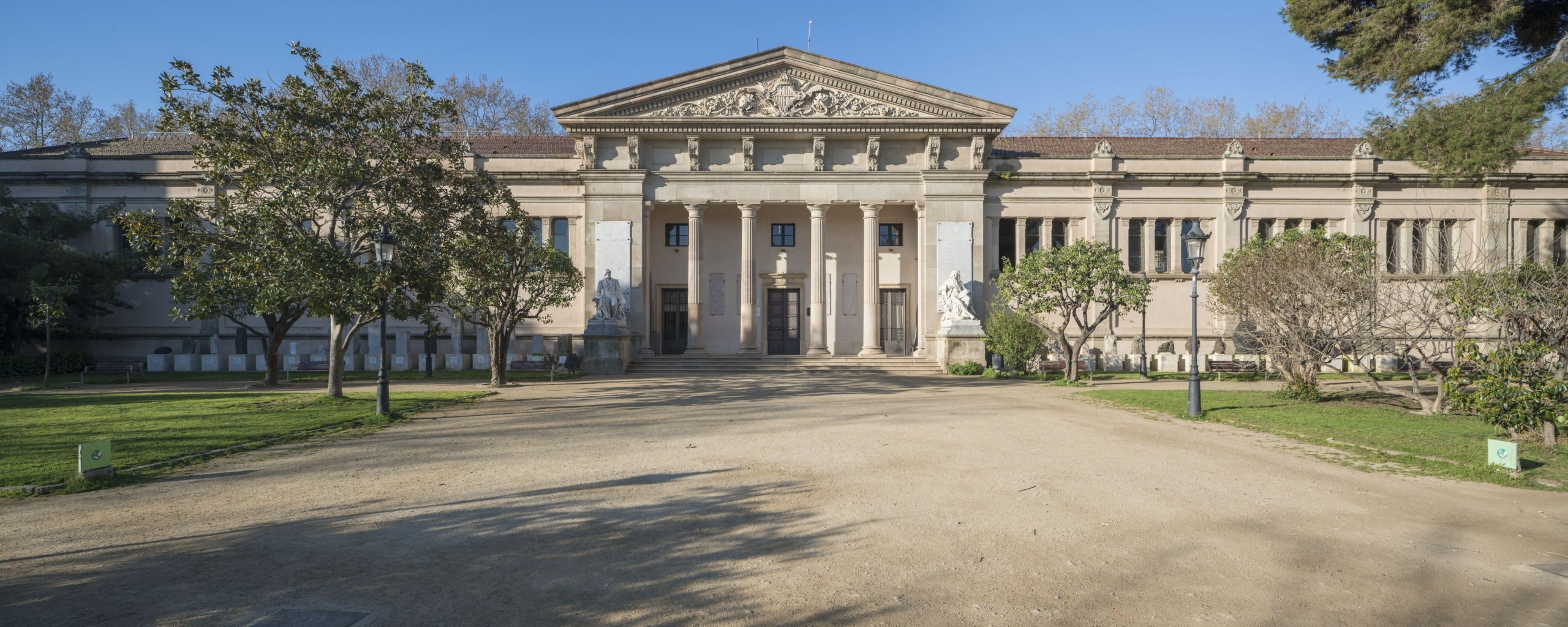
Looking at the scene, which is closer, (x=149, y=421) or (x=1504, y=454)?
(x=1504, y=454)

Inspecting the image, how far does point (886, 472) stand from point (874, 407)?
7.18 meters

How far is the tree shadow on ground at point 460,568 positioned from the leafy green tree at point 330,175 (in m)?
9.08

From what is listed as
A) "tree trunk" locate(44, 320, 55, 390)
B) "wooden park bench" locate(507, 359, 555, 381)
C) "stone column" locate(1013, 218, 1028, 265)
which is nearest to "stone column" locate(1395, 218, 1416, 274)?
"stone column" locate(1013, 218, 1028, 265)

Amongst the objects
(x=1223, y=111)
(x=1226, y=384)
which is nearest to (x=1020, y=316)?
(x=1226, y=384)

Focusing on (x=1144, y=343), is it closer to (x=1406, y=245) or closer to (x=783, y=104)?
(x=1406, y=245)

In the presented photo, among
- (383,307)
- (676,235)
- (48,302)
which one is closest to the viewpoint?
(383,307)

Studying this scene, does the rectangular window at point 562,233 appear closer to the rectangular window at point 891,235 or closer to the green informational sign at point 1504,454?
the rectangular window at point 891,235

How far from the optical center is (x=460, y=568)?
5281mm

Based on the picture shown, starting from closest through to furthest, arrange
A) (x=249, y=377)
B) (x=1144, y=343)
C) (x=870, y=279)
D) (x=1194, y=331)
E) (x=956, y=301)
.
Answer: (x=1194, y=331)
(x=249, y=377)
(x=956, y=301)
(x=1144, y=343)
(x=870, y=279)

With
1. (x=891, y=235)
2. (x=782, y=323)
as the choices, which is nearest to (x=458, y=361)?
(x=782, y=323)

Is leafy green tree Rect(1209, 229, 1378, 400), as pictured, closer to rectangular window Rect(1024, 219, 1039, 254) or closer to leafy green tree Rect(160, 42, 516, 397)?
rectangular window Rect(1024, 219, 1039, 254)

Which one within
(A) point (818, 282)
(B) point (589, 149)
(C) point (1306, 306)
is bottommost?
(C) point (1306, 306)

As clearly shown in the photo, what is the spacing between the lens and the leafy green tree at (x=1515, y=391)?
911 centimetres

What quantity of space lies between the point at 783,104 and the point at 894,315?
10843mm
